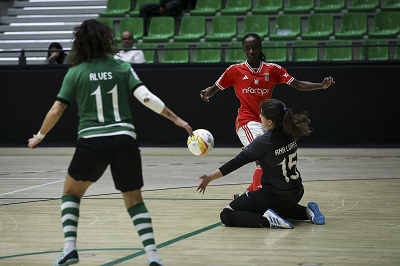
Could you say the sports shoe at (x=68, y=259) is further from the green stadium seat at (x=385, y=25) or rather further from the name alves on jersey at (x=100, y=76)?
the green stadium seat at (x=385, y=25)

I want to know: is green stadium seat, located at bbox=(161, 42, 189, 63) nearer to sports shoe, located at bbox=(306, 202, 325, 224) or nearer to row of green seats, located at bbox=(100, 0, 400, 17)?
row of green seats, located at bbox=(100, 0, 400, 17)

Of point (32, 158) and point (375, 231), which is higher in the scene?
point (375, 231)

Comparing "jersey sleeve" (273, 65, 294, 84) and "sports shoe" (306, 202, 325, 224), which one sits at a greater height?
"jersey sleeve" (273, 65, 294, 84)

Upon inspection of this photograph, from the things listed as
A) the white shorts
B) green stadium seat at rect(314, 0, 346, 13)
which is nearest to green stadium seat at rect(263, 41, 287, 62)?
green stadium seat at rect(314, 0, 346, 13)

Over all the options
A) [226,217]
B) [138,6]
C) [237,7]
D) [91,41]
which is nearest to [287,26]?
[237,7]

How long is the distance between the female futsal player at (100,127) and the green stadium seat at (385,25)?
10703 mm

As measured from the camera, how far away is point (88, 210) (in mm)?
5379

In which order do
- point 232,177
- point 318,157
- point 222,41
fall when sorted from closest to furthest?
point 232,177, point 318,157, point 222,41

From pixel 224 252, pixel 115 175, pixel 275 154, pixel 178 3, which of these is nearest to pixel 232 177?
pixel 275 154

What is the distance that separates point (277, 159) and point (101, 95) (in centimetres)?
181

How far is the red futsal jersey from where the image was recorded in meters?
5.58

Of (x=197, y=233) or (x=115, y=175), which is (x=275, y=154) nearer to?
(x=197, y=233)

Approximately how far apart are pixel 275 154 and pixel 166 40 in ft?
32.8

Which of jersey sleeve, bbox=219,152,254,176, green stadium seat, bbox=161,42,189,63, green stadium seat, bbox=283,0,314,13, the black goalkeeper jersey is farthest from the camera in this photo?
green stadium seat, bbox=283,0,314,13
